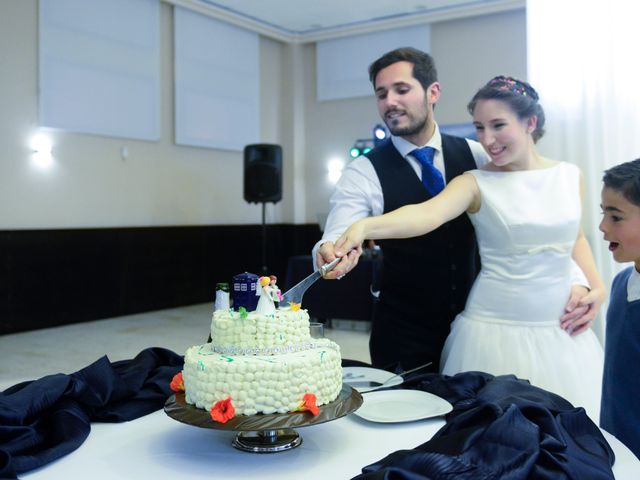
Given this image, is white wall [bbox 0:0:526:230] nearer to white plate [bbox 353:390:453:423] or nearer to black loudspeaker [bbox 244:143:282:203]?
black loudspeaker [bbox 244:143:282:203]

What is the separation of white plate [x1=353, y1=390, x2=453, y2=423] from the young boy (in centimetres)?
40

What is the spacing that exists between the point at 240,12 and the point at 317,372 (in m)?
7.78

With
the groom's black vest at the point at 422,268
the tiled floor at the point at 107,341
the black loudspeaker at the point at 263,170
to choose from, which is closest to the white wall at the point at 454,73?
the black loudspeaker at the point at 263,170

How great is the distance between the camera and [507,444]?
3.39ft

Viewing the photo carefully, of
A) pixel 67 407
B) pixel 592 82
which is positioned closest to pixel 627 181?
pixel 67 407

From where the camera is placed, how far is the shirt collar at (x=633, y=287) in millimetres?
1502

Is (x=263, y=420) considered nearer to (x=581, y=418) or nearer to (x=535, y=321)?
(x=581, y=418)

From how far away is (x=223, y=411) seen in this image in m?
1.15

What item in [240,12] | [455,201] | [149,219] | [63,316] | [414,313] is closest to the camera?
[455,201]

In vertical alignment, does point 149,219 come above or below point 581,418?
above

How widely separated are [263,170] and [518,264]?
6003mm

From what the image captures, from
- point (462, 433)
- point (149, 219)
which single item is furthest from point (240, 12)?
point (462, 433)

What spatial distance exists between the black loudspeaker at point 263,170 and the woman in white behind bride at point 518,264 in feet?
19.2

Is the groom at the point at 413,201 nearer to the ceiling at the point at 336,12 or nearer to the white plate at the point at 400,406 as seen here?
the white plate at the point at 400,406
